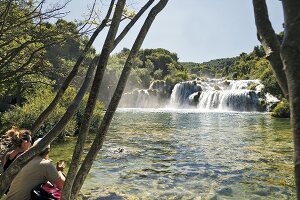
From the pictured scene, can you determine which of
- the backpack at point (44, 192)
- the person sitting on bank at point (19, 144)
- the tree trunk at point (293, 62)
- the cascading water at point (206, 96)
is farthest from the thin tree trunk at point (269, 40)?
the cascading water at point (206, 96)

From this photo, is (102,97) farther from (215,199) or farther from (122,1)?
(122,1)

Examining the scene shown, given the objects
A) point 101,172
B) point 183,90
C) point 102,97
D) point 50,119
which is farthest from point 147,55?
point 101,172

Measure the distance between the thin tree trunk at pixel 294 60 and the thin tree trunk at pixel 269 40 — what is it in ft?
1.52

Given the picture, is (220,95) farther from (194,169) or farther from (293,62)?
(293,62)

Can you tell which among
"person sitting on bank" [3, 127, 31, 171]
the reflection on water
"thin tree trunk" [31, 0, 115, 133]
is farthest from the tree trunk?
the reflection on water

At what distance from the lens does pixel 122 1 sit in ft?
15.3

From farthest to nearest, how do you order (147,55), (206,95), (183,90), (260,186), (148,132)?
(147,55), (183,90), (206,95), (148,132), (260,186)

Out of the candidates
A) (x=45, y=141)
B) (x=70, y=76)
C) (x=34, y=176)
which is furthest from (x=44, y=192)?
(x=70, y=76)

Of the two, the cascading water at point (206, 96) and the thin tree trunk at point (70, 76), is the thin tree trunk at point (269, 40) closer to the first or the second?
the thin tree trunk at point (70, 76)

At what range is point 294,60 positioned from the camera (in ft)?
4.60

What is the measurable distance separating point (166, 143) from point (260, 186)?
1104 cm

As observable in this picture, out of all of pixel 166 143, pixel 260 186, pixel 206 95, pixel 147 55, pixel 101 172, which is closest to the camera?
pixel 260 186

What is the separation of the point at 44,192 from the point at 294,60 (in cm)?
512

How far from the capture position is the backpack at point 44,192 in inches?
221
